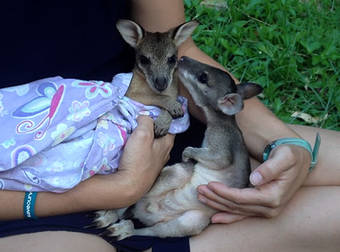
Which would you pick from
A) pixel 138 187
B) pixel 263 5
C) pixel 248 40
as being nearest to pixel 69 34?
pixel 138 187

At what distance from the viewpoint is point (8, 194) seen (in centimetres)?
200

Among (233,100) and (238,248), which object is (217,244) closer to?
(238,248)

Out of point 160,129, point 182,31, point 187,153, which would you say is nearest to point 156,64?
point 182,31

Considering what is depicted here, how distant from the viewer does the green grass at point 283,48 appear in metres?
3.42

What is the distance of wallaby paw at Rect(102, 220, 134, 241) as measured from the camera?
2.11 metres

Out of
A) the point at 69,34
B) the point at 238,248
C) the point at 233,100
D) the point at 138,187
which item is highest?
the point at 69,34

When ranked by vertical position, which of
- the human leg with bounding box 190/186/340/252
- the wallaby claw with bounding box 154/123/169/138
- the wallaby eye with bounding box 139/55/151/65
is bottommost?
the human leg with bounding box 190/186/340/252

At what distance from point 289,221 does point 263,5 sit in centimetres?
226

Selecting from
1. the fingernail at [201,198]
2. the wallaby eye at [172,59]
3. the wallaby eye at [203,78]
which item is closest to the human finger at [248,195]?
the fingernail at [201,198]

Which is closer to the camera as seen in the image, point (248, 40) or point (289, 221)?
point (289, 221)

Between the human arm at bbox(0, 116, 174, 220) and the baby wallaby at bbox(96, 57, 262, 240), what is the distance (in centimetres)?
10

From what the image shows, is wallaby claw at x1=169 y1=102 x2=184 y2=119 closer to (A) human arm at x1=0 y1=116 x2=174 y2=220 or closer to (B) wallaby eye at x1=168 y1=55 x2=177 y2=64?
(A) human arm at x1=0 y1=116 x2=174 y2=220

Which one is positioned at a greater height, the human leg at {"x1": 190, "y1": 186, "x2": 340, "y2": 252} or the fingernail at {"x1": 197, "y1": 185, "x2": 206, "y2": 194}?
the fingernail at {"x1": 197, "y1": 185, "x2": 206, "y2": 194}

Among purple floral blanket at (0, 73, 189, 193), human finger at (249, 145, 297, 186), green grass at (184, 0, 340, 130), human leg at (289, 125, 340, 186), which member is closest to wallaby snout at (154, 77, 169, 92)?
purple floral blanket at (0, 73, 189, 193)
